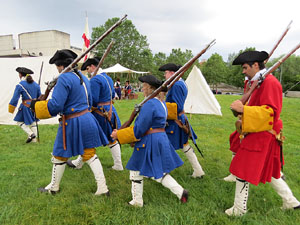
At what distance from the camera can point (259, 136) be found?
263 centimetres

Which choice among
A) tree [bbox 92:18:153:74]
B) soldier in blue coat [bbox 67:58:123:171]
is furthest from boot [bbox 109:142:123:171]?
tree [bbox 92:18:153:74]

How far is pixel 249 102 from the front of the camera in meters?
2.78

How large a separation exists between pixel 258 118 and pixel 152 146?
1374 millimetres

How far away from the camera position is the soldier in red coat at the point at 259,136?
8.04 feet

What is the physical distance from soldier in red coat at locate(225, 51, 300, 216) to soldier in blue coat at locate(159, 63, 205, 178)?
127cm

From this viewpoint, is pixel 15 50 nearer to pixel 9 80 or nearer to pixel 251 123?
pixel 9 80

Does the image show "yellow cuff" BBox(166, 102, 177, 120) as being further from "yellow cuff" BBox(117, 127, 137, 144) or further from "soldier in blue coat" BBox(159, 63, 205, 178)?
"yellow cuff" BBox(117, 127, 137, 144)

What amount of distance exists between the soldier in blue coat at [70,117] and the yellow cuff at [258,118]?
7.31 ft

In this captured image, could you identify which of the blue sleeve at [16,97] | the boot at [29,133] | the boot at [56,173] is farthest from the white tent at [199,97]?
the boot at [56,173]

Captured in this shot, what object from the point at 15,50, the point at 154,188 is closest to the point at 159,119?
the point at 154,188

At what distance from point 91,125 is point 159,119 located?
115 centimetres

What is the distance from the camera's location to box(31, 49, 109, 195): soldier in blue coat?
3.07m

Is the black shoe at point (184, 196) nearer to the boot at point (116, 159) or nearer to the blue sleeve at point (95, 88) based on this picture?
the boot at point (116, 159)

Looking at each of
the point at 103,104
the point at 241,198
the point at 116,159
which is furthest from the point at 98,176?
the point at 241,198
